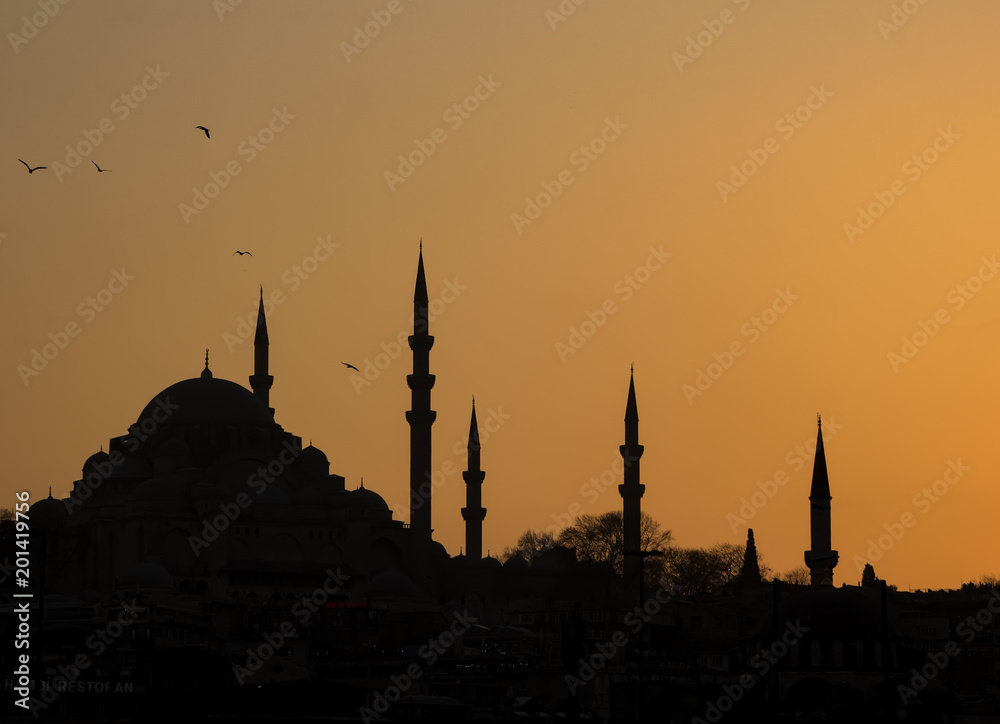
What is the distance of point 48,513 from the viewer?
8669 cm

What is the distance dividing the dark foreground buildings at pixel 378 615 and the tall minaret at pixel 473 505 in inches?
3.6

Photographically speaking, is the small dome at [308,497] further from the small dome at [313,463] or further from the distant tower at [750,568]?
the distant tower at [750,568]

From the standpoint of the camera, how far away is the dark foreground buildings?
55.8 meters

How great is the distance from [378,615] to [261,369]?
75.9 feet

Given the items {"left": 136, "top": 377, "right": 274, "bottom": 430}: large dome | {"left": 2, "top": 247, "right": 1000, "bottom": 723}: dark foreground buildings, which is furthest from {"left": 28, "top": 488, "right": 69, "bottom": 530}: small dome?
{"left": 136, "top": 377, "right": 274, "bottom": 430}: large dome

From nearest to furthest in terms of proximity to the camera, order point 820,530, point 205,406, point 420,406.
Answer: point 820,530
point 420,406
point 205,406

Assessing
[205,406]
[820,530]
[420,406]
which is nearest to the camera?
[820,530]

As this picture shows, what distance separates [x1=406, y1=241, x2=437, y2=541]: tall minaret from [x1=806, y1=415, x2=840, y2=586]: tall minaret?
16.3 meters

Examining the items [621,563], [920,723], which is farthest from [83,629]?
[621,563]

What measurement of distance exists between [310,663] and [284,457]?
26.2 metres

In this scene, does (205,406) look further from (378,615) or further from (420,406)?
(378,615)

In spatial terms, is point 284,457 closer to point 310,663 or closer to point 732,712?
point 310,663

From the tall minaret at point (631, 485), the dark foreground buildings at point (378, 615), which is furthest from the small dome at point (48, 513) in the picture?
the tall minaret at point (631, 485)

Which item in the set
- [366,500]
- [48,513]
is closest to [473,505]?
[366,500]
